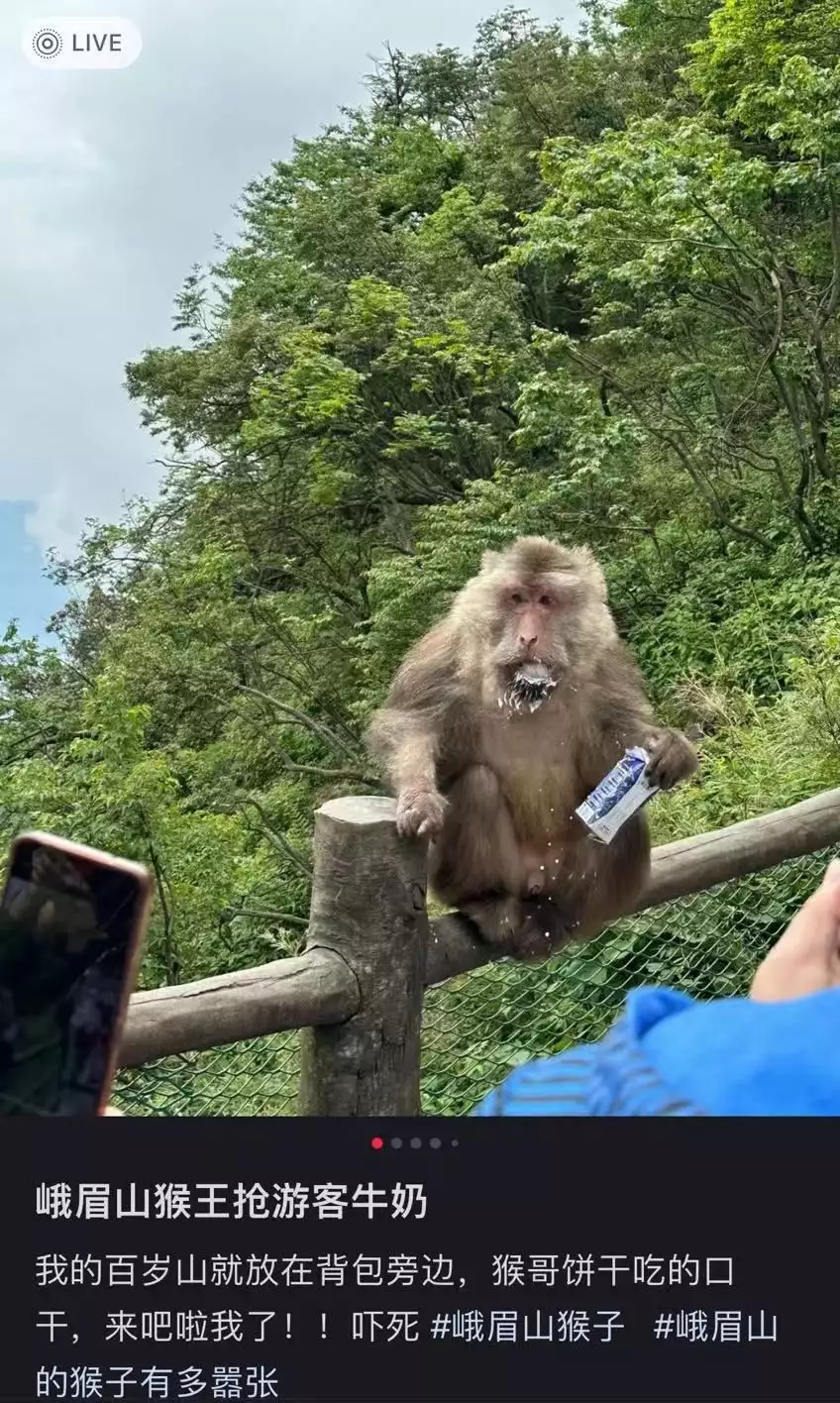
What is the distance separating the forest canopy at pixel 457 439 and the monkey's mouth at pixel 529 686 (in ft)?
9.41

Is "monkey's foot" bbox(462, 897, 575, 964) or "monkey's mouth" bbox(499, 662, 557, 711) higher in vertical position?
"monkey's mouth" bbox(499, 662, 557, 711)

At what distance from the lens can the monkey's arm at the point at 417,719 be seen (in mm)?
1999

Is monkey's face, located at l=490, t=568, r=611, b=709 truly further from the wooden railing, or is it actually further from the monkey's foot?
the wooden railing

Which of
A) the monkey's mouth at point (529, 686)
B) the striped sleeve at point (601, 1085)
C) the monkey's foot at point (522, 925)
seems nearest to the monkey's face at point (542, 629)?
the monkey's mouth at point (529, 686)

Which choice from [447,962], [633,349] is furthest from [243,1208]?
[633,349]

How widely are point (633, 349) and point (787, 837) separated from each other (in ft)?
18.8

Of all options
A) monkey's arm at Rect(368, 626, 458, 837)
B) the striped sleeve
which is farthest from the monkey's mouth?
the striped sleeve

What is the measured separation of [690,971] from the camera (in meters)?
2.44

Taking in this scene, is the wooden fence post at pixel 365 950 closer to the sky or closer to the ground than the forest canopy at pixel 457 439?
closer to the ground

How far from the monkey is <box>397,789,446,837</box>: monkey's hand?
29 centimetres

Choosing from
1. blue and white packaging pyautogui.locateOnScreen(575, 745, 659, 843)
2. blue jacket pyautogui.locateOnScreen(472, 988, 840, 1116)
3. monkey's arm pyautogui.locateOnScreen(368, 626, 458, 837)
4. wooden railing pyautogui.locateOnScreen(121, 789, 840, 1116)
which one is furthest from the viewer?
monkey's arm pyautogui.locateOnScreen(368, 626, 458, 837)

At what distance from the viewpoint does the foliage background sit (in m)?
5.95

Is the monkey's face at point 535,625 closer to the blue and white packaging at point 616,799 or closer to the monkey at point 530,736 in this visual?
the monkey at point 530,736

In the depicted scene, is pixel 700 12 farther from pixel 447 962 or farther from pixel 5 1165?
pixel 5 1165
